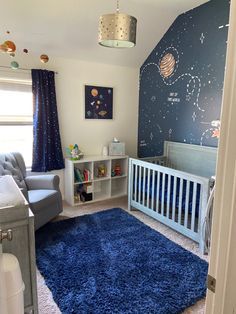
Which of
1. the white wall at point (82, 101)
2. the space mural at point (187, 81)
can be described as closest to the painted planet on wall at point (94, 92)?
the white wall at point (82, 101)

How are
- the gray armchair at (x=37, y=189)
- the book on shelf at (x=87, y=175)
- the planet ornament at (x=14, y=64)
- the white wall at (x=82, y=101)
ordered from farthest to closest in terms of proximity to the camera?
the book on shelf at (x=87, y=175) → the white wall at (x=82, y=101) → the planet ornament at (x=14, y=64) → the gray armchair at (x=37, y=189)

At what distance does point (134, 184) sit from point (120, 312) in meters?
1.85

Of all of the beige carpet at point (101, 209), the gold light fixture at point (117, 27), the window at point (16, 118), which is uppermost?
the gold light fixture at point (117, 27)

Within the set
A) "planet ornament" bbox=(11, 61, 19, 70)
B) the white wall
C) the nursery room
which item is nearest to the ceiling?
the nursery room

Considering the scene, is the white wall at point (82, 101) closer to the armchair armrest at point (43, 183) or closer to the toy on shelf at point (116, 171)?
the toy on shelf at point (116, 171)

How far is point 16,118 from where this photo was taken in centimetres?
336

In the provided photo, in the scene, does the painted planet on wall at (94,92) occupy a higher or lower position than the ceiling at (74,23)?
lower

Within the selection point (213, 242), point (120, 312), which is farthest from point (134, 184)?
point (213, 242)

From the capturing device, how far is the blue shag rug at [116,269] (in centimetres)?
177

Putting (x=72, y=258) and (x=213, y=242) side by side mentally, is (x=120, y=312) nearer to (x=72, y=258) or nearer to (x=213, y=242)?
(x=72, y=258)

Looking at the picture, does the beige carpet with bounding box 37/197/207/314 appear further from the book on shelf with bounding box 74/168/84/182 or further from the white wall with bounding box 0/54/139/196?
the white wall with bounding box 0/54/139/196

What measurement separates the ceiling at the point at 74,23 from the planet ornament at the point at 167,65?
315 millimetres

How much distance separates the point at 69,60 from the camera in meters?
3.60

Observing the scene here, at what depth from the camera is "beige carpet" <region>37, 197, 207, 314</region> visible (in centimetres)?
173
